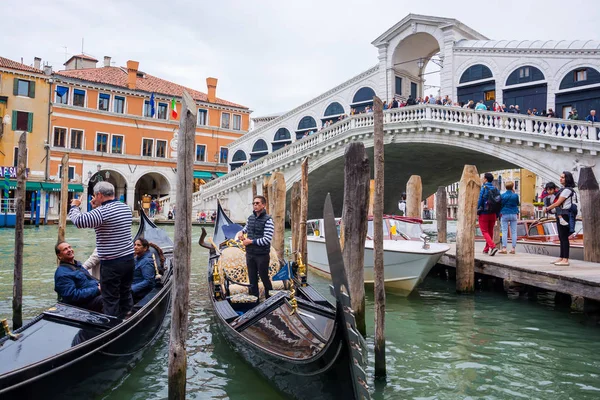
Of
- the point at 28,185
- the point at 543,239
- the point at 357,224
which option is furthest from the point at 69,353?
the point at 28,185

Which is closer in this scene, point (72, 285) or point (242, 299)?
point (72, 285)

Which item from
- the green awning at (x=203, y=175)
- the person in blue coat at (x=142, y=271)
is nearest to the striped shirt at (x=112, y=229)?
the person in blue coat at (x=142, y=271)

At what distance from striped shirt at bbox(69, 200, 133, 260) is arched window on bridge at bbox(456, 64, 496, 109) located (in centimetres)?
1344

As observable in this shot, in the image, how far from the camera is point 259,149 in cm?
2109

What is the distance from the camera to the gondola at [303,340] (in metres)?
2.15

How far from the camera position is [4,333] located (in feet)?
9.15

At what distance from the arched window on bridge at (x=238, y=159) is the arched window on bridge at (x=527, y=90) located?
11341 mm

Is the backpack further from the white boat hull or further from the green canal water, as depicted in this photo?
the green canal water

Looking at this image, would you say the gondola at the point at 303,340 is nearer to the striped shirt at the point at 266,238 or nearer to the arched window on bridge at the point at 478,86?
the striped shirt at the point at 266,238

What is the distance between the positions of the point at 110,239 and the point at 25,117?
1755 centimetres

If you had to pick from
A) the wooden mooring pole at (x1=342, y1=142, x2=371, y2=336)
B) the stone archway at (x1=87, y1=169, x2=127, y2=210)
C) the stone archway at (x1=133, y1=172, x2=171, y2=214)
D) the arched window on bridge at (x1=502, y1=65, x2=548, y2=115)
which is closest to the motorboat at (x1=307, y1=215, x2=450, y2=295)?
the wooden mooring pole at (x1=342, y1=142, x2=371, y2=336)

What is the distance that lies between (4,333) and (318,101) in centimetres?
1731

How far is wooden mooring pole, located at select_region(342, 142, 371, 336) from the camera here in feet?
12.4

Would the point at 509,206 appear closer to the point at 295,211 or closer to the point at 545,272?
the point at 545,272
